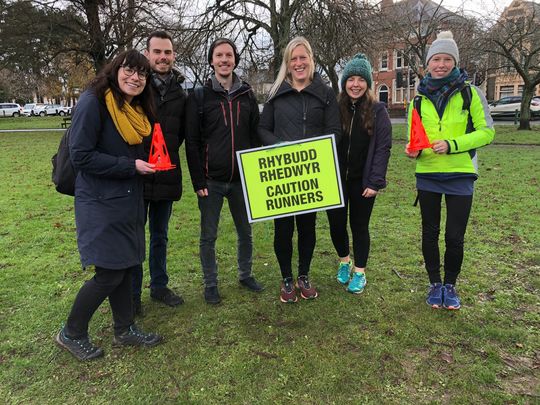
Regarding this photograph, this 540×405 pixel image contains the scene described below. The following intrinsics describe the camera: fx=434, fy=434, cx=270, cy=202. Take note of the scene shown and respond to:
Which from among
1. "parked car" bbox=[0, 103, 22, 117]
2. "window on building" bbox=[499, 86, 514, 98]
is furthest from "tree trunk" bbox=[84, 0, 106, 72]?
"window on building" bbox=[499, 86, 514, 98]

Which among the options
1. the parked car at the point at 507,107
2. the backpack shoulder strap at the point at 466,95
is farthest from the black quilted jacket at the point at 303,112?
the parked car at the point at 507,107

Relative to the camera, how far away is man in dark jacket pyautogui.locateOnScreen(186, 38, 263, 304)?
11.7ft

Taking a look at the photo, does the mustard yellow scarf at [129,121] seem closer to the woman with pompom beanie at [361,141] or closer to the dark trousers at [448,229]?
the woman with pompom beanie at [361,141]

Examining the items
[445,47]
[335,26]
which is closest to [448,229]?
[445,47]

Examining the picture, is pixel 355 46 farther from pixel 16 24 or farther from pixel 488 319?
pixel 16 24

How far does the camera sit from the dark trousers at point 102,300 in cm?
301

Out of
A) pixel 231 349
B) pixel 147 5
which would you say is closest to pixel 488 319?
pixel 231 349

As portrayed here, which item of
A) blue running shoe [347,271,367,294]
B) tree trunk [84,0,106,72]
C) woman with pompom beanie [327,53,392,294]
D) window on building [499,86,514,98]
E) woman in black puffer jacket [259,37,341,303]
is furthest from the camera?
window on building [499,86,514,98]

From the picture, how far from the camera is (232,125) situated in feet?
11.9

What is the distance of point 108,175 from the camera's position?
2.79m

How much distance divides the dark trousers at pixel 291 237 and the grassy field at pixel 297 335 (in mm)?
370

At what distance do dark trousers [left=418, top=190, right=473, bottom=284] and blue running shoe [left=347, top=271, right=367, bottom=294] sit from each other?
60 centimetres

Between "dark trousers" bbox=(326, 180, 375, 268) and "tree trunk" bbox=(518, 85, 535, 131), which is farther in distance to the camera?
"tree trunk" bbox=(518, 85, 535, 131)

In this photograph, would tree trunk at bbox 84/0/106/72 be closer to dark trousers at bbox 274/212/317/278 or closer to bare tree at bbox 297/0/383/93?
bare tree at bbox 297/0/383/93
